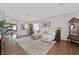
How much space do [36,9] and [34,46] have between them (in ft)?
2.27

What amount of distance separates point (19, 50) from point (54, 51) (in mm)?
656

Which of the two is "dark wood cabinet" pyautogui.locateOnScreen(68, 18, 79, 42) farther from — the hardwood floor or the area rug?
the area rug

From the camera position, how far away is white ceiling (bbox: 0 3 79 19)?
2070 millimetres

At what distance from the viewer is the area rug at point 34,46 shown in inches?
84.3

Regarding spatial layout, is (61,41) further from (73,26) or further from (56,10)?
(56,10)

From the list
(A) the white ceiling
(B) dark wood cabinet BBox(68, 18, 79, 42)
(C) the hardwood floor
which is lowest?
(C) the hardwood floor

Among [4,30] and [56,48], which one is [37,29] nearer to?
[56,48]

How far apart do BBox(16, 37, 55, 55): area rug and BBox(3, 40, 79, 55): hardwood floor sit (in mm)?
67

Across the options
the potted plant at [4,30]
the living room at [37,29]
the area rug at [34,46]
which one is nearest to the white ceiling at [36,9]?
the living room at [37,29]

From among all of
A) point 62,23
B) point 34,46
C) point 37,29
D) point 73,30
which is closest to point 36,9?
point 37,29

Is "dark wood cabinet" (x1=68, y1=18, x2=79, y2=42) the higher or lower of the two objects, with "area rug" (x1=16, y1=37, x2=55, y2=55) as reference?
higher

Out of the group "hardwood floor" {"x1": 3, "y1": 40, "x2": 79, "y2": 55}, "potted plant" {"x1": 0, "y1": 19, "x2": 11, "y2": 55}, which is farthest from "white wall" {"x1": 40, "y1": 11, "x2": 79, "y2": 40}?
"potted plant" {"x1": 0, "y1": 19, "x2": 11, "y2": 55}

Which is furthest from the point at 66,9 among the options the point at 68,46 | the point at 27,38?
the point at 27,38

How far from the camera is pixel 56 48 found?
6.98 ft
